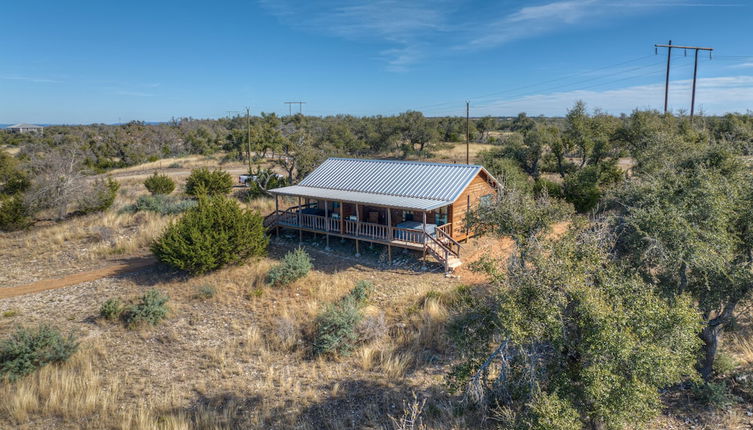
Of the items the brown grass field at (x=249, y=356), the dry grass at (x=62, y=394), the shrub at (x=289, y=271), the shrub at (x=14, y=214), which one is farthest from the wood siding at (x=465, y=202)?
the shrub at (x=14, y=214)

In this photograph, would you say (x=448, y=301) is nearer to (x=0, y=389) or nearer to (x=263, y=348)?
(x=263, y=348)

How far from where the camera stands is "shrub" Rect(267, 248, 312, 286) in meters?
17.0

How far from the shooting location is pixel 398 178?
21.7 m

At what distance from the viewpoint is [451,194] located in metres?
19.2

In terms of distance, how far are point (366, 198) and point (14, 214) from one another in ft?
67.2

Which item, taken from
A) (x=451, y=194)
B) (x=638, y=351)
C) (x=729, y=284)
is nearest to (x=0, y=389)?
(x=638, y=351)

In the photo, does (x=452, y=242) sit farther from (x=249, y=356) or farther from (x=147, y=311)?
(x=147, y=311)

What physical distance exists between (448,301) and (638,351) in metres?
8.36

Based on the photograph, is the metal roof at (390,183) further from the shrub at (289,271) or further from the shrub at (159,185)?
the shrub at (159,185)

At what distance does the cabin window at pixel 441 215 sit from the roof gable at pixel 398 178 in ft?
3.08

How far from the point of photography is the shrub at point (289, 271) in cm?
1703

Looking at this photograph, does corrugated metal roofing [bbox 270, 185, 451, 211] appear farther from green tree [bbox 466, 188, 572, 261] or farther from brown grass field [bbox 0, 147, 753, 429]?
green tree [bbox 466, 188, 572, 261]

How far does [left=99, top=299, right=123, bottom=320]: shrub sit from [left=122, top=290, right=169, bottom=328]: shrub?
0.68 feet

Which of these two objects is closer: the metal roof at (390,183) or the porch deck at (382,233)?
the porch deck at (382,233)
